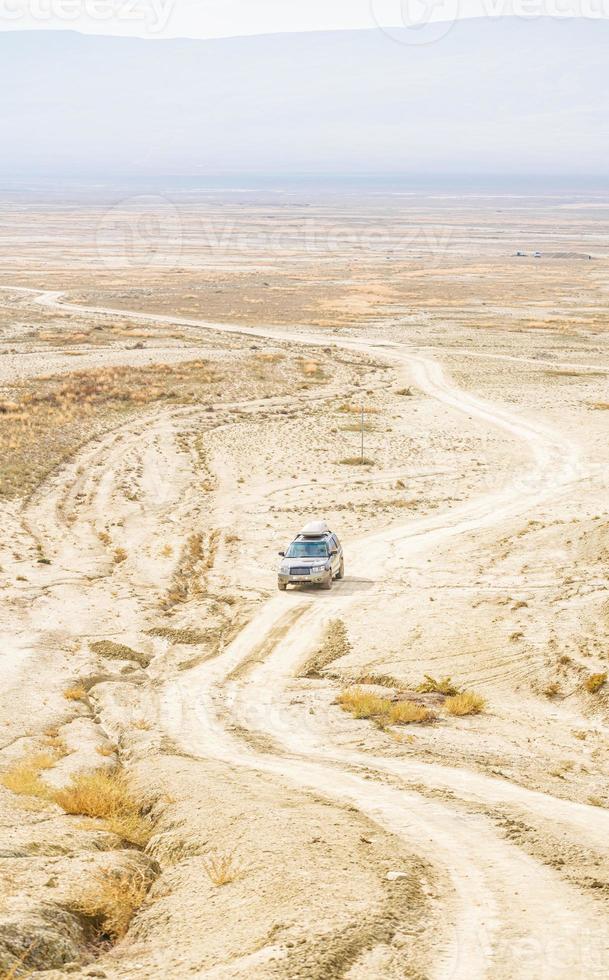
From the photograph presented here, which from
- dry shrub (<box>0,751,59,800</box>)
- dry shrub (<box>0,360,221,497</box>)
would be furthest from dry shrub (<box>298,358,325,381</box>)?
dry shrub (<box>0,751,59,800</box>)

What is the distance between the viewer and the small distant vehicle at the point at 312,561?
30125mm

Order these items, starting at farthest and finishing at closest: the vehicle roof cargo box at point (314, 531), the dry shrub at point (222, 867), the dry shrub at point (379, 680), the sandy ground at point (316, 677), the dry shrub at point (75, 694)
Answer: the vehicle roof cargo box at point (314, 531) < the dry shrub at point (379, 680) < the dry shrub at point (75, 694) < the dry shrub at point (222, 867) < the sandy ground at point (316, 677)

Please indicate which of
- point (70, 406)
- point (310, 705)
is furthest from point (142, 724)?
point (70, 406)

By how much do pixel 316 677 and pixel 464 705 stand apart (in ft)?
13.1

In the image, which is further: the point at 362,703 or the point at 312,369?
the point at 312,369

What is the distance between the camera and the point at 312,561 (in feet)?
99.7

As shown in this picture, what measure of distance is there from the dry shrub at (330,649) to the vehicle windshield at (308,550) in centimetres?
352

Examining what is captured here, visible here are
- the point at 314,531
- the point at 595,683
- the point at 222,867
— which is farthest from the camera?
the point at 314,531

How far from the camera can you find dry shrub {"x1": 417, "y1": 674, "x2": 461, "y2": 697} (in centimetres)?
2252

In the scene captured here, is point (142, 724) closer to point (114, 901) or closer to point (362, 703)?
point (362, 703)

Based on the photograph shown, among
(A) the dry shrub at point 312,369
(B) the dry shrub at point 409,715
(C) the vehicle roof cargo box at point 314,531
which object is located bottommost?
(B) the dry shrub at point 409,715

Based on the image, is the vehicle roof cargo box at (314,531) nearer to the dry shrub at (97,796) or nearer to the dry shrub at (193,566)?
the dry shrub at (193,566)

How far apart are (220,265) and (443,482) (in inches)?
4891

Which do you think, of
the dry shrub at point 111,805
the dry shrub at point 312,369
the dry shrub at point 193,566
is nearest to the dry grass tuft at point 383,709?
the dry shrub at point 111,805
